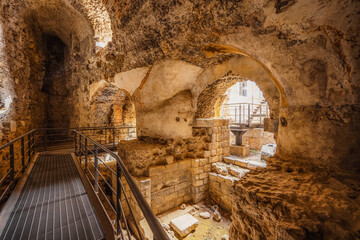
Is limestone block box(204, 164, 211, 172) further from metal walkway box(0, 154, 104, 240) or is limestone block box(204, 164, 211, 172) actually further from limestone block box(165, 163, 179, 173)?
metal walkway box(0, 154, 104, 240)

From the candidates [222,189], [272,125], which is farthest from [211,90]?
[222,189]

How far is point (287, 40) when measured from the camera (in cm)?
196

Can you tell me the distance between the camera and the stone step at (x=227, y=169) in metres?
4.67

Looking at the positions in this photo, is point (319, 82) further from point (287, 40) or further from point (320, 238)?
point (320, 238)

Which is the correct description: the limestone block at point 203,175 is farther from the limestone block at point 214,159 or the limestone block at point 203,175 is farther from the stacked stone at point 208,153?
the limestone block at point 214,159

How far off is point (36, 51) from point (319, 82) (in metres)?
9.84

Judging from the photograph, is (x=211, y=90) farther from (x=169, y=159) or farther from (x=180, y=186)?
(x=180, y=186)

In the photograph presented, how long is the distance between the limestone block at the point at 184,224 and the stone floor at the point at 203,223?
0.10 meters

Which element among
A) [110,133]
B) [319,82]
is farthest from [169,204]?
[110,133]

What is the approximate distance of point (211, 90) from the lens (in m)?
4.79

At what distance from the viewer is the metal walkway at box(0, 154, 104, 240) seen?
5.45ft

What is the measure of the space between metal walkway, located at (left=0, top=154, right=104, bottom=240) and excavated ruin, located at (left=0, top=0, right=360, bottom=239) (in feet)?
5.03

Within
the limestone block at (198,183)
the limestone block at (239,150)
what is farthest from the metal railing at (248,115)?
the limestone block at (198,183)

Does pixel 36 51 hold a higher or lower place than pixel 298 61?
higher
